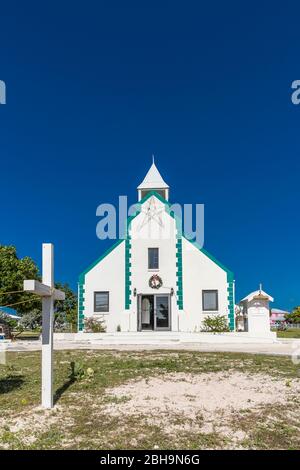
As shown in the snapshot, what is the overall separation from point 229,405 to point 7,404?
3.67 meters

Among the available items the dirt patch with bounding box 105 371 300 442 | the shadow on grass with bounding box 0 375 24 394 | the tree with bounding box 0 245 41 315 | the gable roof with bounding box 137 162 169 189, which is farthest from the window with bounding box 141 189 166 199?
the shadow on grass with bounding box 0 375 24 394

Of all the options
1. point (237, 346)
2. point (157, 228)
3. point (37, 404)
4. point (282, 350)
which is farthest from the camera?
point (157, 228)

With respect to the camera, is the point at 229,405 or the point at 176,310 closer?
the point at 229,405

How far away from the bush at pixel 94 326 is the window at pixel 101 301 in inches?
27.7

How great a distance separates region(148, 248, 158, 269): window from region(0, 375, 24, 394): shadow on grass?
15.9 m

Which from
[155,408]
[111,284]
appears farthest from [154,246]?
[155,408]

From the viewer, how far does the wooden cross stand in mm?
6934

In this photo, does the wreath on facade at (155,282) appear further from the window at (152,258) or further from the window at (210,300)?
the window at (210,300)

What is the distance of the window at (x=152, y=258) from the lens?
2538cm

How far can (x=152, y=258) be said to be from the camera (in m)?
25.5

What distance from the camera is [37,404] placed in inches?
282

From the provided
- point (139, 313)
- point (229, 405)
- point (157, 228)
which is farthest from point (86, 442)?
point (157, 228)

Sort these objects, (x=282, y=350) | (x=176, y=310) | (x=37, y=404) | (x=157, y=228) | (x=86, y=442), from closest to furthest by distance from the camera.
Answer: (x=86, y=442) < (x=37, y=404) < (x=282, y=350) < (x=176, y=310) < (x=157, y=228)

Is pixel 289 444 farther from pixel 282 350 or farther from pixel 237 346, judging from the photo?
pixel 237 346
